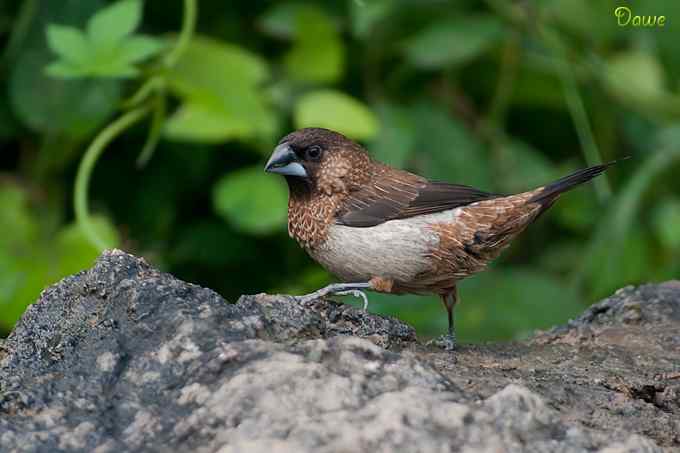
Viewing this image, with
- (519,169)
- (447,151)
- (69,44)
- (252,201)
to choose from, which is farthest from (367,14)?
(69,44)

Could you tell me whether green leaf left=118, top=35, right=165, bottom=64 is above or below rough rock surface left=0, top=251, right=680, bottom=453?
above

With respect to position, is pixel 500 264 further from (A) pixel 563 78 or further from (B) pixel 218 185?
(B) pixel 218 185

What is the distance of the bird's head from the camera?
395cm

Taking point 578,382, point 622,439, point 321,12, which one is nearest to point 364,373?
point 622,439

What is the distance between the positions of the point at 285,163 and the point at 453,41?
1.60 m

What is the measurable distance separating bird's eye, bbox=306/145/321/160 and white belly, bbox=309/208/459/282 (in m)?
0.35

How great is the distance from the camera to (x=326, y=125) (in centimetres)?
498

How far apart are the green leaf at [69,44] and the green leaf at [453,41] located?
5.48ft

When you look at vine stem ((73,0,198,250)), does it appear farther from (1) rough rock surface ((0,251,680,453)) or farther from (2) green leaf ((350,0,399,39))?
(1) rough rock surface ((0,251,680,453))

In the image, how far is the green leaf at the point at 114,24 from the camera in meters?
4.18

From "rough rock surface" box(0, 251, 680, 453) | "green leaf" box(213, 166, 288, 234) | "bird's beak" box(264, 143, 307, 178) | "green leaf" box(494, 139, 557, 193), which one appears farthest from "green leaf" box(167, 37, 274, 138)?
"rough rock surface" box(0, 251, 680, 453)

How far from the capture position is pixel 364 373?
235cm

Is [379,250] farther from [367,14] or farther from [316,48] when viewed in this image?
[316,48]

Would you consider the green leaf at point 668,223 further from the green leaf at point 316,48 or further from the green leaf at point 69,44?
the green leaf at point 69,44
